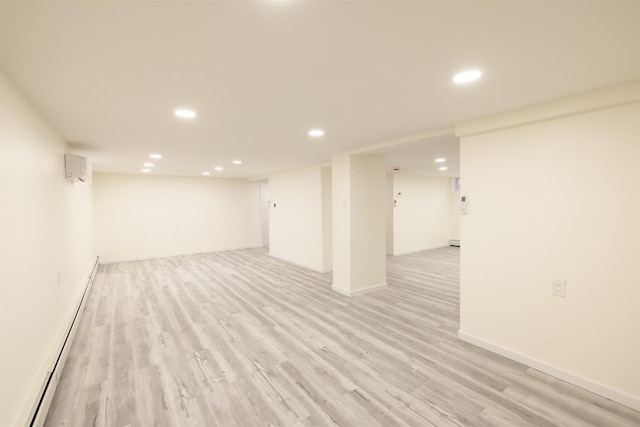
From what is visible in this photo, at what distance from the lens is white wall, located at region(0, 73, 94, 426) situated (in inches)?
60.6

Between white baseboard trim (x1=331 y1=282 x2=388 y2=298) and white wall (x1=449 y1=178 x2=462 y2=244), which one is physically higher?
white wall (x1=449 y1=178 x2=462 y2=244)

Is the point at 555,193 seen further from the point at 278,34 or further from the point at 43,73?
the point at 43,73

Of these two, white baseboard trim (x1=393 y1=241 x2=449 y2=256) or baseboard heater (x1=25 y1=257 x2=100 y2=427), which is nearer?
baseboard heater (x1=25 y1=257 x2=100 y2=427)

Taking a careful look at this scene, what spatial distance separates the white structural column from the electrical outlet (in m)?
2.45

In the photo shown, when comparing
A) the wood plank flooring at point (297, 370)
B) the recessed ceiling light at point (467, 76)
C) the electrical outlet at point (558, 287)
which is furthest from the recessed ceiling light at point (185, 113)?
the electrical outlet at point (558, 287)

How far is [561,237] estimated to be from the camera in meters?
2.21

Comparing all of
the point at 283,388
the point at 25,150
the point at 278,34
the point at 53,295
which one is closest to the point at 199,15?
the point at 278,34

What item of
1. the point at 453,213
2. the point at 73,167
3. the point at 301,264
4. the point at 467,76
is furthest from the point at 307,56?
the point at 453,213

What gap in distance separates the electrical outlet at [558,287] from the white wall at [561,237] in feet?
0.10

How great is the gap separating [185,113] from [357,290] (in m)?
3.35

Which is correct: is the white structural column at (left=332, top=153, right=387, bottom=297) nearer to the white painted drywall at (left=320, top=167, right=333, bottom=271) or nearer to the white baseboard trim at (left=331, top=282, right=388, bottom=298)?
the white baseboard trim at (left=331, top=282, right=388, bottom=298)

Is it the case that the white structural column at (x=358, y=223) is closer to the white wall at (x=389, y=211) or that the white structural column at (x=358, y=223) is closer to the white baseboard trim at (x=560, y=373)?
the white baseboard trim at (x=560, y=373)

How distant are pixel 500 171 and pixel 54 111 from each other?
3.96m

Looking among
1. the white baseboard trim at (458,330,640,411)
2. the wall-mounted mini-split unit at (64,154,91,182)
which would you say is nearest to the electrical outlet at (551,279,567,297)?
the white baseboard trim at (458,330,640,411)
